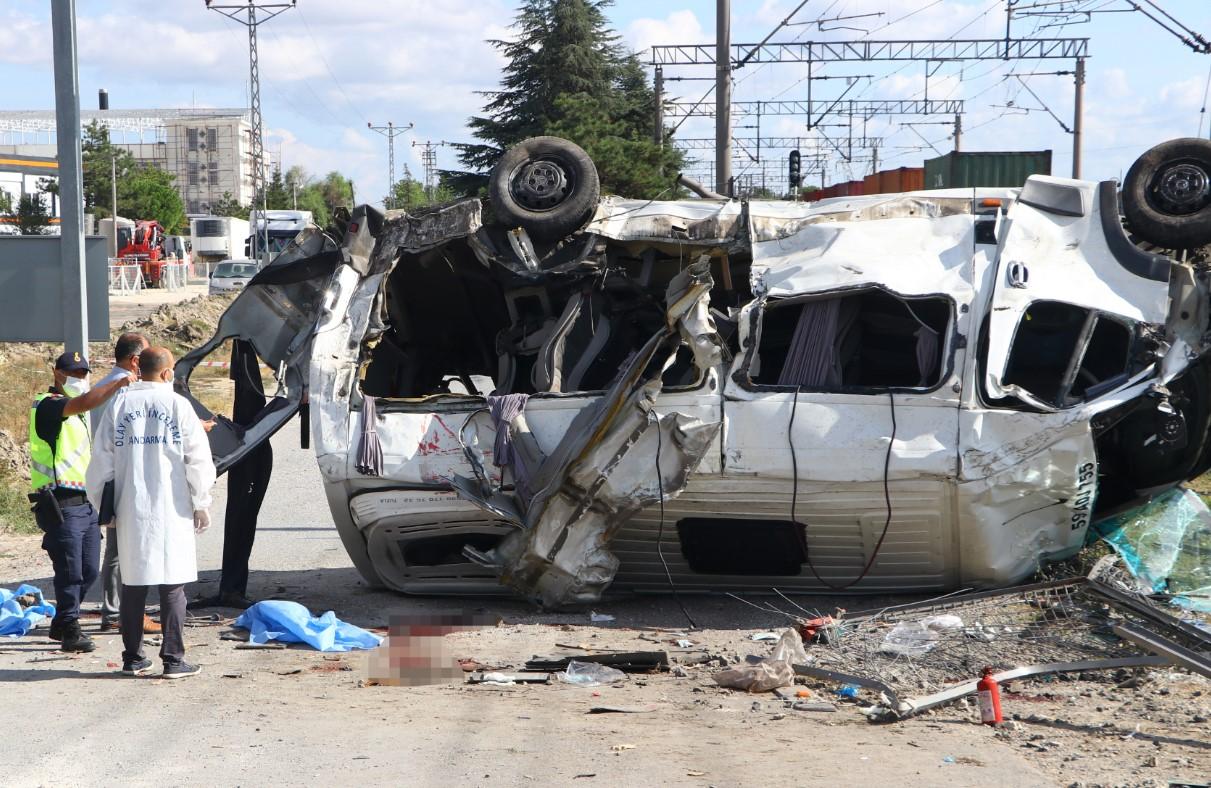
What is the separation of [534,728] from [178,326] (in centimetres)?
2204

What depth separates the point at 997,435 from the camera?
21.6 feet

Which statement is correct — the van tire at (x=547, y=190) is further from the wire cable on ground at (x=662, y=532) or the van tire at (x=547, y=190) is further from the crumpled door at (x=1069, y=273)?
the crumpled door at (x=1069, y=273)

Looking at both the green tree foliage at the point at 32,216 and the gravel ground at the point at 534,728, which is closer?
the gravel ground at the point at 534,728

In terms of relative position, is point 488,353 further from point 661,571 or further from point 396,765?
point 396,765

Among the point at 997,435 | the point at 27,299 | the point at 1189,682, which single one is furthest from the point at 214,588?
the point at 1189,682

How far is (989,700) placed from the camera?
5109 millimetres

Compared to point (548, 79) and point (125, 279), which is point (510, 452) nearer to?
point (548, 79)

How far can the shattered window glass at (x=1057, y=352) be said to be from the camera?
7223 mm

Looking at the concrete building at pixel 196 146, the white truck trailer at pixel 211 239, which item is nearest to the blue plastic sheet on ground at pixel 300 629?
the white truck trailer at pixel 211 239

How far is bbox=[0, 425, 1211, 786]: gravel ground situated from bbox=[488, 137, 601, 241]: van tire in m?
2.25

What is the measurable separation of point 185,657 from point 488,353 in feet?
12.8

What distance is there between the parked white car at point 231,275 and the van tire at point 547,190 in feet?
116

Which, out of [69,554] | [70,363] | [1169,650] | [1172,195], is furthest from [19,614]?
[1172,195]

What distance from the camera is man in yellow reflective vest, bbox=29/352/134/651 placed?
6.53 meters
